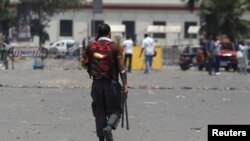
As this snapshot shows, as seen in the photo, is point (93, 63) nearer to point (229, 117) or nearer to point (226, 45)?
point (229, 117)

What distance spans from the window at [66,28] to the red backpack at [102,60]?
240ft

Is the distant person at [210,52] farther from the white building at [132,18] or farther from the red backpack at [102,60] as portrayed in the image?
the white building at [132,18]

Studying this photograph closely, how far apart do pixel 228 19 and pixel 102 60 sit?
165 feet

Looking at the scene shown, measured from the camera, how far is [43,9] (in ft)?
236

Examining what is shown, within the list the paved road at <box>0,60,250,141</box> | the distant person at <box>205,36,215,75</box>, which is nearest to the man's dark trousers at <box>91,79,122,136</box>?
the paved road at <box>0,60,250,141</box>

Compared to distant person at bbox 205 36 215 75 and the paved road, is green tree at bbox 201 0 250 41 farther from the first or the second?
the paved road

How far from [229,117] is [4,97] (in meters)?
6.61

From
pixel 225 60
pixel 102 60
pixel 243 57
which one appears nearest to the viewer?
pixel 102 60

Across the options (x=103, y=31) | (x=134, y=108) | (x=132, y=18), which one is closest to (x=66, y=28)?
(x=132, y=18)

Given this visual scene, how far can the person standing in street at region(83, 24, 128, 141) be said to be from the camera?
1194cm

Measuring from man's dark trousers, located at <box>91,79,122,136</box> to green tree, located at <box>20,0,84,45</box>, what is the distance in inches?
2243

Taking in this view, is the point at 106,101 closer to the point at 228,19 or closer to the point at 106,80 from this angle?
the point at 106,80

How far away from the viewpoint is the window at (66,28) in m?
85.0

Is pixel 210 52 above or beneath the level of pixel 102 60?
beneath
